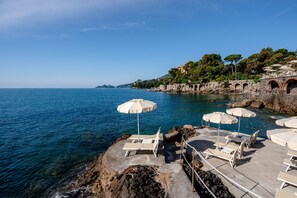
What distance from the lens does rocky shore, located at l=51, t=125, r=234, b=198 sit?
5.45m

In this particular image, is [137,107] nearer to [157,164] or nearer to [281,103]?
[157,164]

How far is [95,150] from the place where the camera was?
537 inches

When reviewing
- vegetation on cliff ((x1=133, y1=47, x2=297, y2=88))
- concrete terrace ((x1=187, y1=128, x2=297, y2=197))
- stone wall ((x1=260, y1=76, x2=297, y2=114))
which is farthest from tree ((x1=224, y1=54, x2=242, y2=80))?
concrete terrace ((x1=187, y1=128, x2=297, y2=197))

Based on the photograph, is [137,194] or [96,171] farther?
[96,171]

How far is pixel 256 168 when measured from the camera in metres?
7.20

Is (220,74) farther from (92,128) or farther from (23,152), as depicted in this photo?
(23,152)

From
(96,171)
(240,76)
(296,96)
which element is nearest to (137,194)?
(96,171)

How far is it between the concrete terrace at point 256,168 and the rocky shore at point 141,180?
0.86m

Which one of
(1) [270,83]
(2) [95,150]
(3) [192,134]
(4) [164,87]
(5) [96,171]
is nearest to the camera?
(5) [96,171]

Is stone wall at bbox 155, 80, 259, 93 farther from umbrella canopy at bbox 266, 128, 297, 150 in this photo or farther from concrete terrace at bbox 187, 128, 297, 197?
umbrella canopy at bbox 266, 128, 297, 150

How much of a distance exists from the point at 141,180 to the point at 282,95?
3412 cm

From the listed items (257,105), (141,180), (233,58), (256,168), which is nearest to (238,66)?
(233,58)

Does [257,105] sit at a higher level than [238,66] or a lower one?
lower

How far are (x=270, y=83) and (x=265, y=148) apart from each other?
3300 cm
